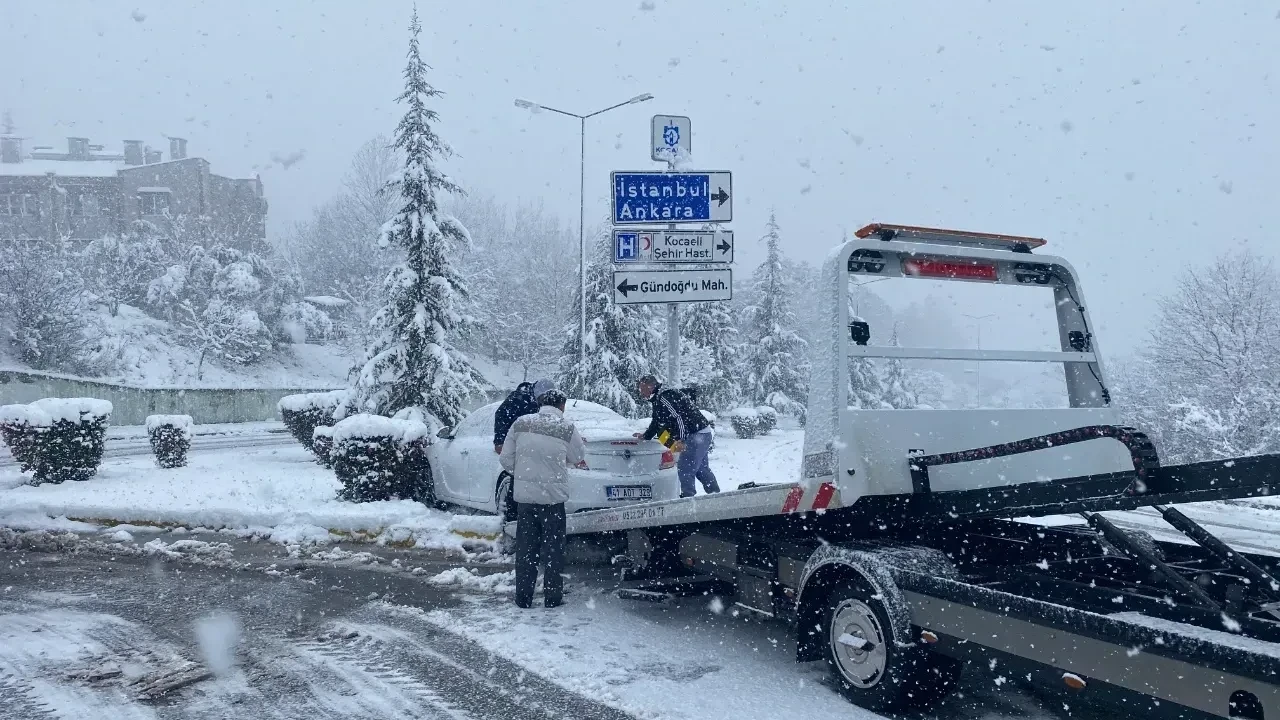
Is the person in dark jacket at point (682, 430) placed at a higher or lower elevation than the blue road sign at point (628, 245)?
lower

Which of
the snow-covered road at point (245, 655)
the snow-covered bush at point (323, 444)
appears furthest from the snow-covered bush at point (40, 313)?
the snow-covered road at point (245, 655)

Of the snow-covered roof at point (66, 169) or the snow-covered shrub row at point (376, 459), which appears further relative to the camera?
the snow-covered roof at point (66, 169)

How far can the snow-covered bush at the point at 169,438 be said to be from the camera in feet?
53.8

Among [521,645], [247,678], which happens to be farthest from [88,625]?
[521,645]

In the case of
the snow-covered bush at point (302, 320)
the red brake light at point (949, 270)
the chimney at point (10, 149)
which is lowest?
the red brake light at point (949, 270)

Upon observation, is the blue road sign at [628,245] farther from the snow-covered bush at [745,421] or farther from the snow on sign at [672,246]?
the snow-covered bush at [745,421]

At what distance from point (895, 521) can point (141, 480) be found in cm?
1307

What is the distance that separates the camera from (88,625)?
630cm

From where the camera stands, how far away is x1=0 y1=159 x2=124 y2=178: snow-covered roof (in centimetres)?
6688

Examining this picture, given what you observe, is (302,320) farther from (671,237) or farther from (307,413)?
(671,237)

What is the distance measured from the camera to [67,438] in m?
14.0

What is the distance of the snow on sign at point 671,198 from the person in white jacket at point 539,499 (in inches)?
147

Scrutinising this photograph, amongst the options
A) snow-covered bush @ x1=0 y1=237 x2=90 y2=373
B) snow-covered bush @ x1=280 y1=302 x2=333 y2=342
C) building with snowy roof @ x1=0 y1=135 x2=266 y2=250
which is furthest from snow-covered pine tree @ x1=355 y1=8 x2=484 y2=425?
building with snowy roof @ x1=0 y1=135 x2=266 y2=250

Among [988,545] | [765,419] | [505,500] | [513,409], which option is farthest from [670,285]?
[765,419]
